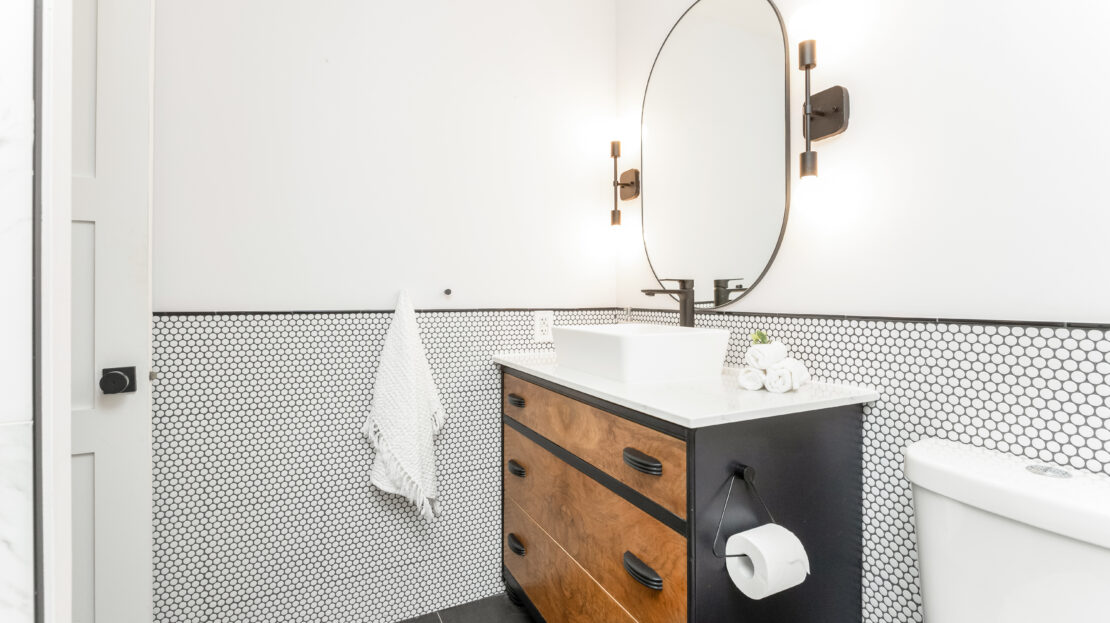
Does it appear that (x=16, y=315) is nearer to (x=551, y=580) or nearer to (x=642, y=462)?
(x=642, y=462)

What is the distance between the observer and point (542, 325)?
75.1 inches

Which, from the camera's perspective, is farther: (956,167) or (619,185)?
(619,185)

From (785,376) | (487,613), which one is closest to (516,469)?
(487,613)

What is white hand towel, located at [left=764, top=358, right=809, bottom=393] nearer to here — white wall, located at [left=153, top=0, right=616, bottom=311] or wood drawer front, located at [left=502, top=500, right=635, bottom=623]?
wood drawer front, located at [left=502, top=500, right=635, bottom=623]

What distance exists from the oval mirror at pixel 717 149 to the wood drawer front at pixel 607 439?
0.60 metres

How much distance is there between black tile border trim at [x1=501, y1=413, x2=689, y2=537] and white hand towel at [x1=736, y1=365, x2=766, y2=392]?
1.23 feet

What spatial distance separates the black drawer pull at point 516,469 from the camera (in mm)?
1641

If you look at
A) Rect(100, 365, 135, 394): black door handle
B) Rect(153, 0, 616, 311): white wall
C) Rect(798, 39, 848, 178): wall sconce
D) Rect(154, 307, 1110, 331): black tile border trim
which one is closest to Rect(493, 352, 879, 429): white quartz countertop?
Rect(154, 307, 1110, 331): black tile border trim

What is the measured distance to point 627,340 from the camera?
4.06 feet

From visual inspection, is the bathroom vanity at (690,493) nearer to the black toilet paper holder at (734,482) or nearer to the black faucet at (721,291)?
the black toilet paper holder at (734,482)

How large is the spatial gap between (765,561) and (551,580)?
76 centimetres

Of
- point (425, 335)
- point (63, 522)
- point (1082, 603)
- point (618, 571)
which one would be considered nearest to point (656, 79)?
point (425, 335)

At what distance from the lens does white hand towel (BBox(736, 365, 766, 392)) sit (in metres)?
1.20

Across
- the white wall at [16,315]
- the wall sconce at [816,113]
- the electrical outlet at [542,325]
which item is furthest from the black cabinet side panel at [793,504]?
the electrical outlet at [542,325]
